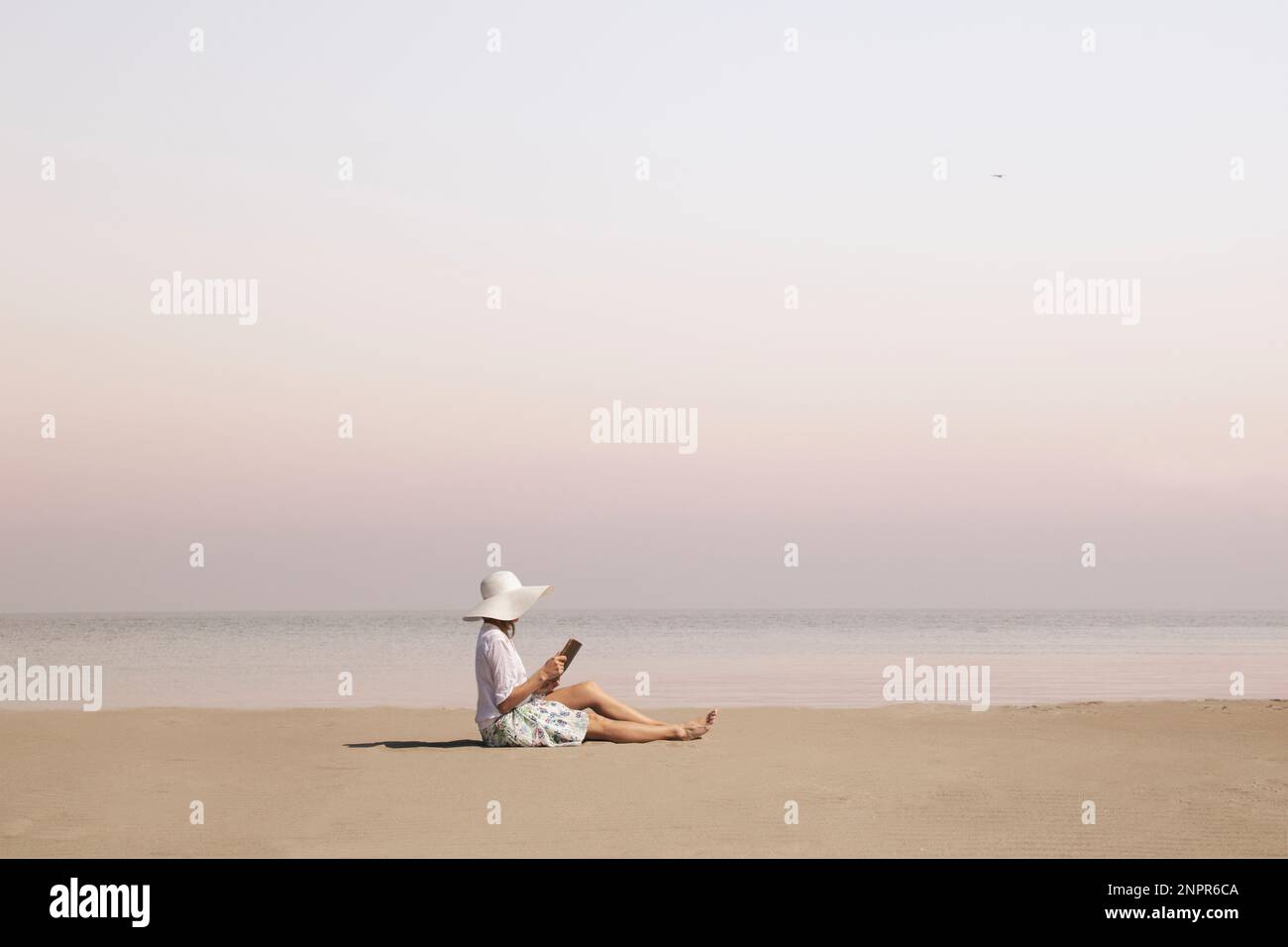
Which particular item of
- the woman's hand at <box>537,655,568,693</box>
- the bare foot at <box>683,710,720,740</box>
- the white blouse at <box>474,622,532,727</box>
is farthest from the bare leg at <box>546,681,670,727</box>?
the woman's hand at <box>537,655,568,693</box>

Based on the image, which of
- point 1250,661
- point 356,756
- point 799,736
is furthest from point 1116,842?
point 1250,661

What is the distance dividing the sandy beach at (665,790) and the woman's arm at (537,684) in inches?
15.6

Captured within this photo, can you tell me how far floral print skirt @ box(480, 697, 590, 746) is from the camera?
10.4m

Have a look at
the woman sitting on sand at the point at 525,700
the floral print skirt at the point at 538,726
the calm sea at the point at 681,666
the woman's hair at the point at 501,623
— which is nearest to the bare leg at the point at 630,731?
the woman sitting on sand at the point at 525,700

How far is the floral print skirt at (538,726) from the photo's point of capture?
10391 mm

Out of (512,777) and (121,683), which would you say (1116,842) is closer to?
(512,777)

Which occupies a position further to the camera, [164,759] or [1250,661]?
[1250,661]

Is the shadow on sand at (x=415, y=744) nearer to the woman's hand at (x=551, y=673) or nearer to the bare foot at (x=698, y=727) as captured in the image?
the woman's hand at (x=551, y=673)

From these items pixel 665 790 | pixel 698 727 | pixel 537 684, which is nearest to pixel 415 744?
pixel 537 684

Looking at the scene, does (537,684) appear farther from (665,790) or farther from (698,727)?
(665,790)

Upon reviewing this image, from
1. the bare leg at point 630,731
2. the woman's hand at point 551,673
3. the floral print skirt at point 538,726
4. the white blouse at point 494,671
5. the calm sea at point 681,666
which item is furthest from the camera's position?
the calm sea at point 681,666

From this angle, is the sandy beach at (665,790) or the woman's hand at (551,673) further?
the woman's hand at (551,673)

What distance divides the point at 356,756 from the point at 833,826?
174 inches

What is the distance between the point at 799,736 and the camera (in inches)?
454
